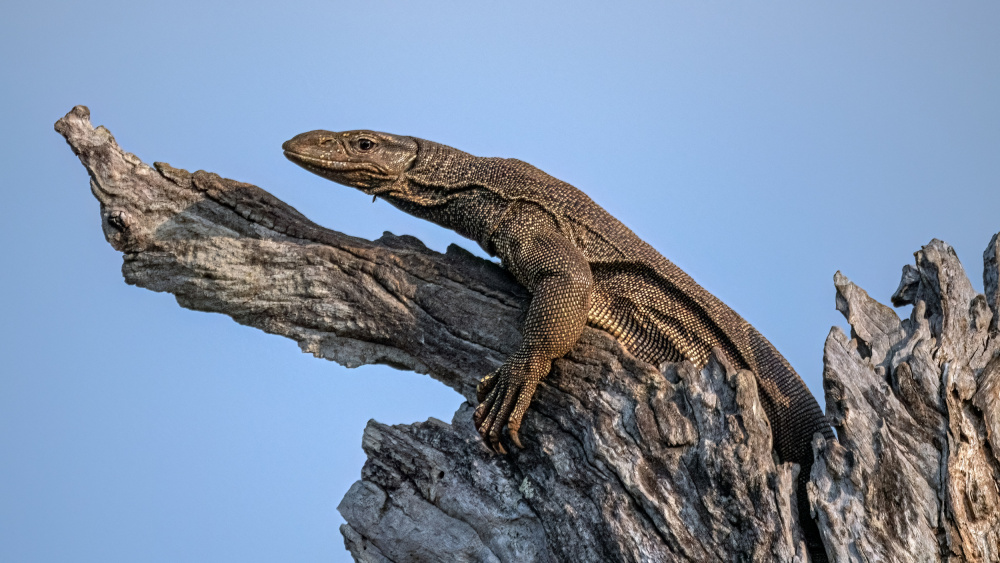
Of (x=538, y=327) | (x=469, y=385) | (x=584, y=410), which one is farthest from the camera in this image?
(x=469, y=385)

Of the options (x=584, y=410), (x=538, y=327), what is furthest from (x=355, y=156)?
(x=584, y=410)

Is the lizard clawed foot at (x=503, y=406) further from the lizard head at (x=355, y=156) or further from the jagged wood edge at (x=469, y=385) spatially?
the lizard head at (x=355, y=156)

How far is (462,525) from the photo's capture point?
22.6 ft

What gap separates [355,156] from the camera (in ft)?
28.1

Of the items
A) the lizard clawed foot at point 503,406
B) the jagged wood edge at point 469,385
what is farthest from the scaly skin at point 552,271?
the jagged wood edge at point 469,385

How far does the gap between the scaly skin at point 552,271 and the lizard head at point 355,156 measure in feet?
0.03

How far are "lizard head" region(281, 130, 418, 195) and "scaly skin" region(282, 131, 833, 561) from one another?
0.01 meters

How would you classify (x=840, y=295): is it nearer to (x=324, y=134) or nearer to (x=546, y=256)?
(x=546, y=256)

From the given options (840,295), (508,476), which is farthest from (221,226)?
(840,295)

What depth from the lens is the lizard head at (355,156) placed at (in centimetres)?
853

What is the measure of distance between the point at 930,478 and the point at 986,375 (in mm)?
1192

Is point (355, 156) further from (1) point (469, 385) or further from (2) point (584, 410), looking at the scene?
(2) point (584, 410)

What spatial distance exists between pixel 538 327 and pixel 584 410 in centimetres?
80

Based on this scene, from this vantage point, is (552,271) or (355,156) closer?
(552,271)
